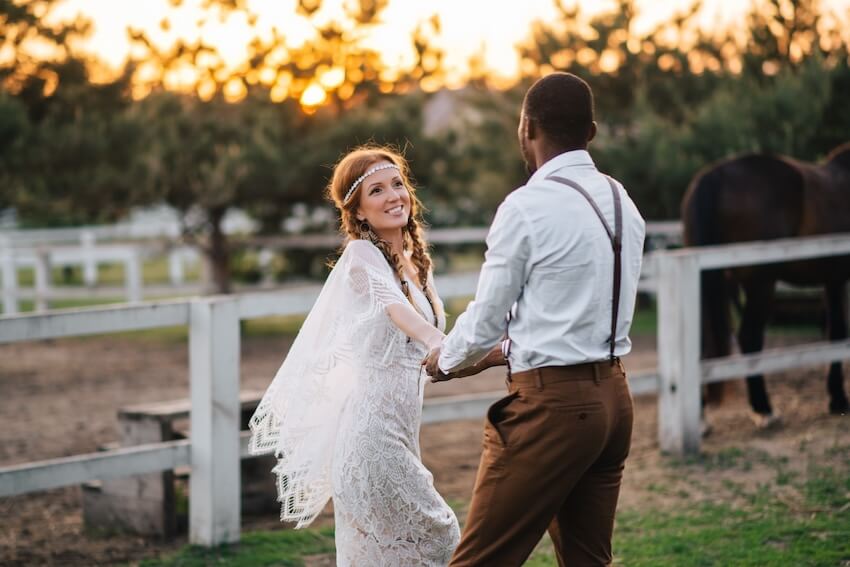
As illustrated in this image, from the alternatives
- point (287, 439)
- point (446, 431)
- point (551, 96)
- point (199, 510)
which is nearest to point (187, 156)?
point (446, 431)

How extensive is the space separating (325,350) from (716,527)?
2.40 meters

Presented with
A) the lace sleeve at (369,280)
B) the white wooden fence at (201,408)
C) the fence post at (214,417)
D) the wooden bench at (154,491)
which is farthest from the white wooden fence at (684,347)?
the lace sleeve at (369,280)

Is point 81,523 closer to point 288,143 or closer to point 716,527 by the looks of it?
point 716,527

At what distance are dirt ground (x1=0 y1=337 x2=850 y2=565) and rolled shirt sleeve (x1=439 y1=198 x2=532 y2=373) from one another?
109 inches

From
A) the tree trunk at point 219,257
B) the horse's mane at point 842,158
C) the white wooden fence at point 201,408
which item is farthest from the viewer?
the tree trunk at point 219,257

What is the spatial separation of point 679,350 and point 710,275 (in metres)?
1.14

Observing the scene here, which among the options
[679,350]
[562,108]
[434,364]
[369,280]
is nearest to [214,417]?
[369,280]

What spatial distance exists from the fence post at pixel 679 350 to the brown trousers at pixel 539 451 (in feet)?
11.3

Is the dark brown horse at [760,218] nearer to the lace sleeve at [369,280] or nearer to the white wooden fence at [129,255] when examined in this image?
the lace sleeve at [369,280]

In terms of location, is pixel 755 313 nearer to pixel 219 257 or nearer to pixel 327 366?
pixel 327 366

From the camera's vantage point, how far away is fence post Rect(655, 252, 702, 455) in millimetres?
6113

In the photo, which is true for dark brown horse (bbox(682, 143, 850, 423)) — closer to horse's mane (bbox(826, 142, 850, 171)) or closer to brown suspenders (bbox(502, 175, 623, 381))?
horse's mane (bbox(826, 142, 850, 171))

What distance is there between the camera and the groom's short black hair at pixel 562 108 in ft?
8.82

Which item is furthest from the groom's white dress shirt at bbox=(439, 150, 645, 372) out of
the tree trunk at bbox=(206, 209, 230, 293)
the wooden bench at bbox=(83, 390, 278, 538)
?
the tree trunk at bbox=(206, 209, 230, 293)
